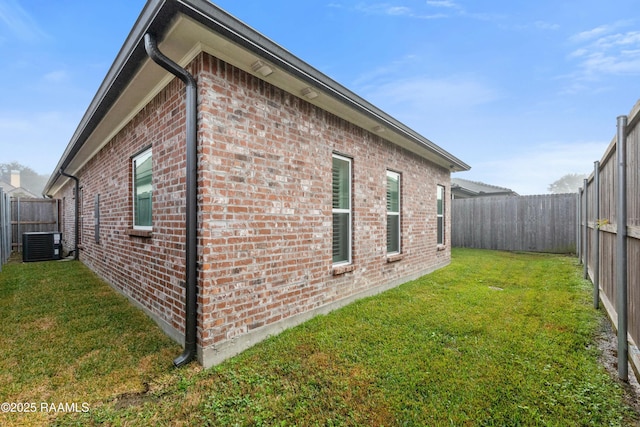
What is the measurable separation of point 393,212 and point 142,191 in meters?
4.48

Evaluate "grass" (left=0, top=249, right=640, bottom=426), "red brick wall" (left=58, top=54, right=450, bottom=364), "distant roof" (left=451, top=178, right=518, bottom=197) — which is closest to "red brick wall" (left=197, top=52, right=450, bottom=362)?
"red brick wall" (left=58, top=54, right=450, bottom=364)

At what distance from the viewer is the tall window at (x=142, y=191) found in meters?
4.02

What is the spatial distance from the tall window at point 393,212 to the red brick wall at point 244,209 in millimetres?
672

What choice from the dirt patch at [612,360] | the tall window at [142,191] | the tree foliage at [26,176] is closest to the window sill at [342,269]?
the tall window at [142,191]

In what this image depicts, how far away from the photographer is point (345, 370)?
8.36ft

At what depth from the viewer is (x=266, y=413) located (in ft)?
6.63

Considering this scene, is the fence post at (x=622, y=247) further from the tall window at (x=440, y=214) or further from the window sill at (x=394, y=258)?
the tall window at (x=440, y=214)

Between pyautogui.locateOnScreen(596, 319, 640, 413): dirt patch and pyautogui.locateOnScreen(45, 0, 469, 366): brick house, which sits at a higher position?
pyautogui.locateOnScreen(45, 0, 469, 366): brick house

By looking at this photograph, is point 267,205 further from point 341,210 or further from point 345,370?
point 345,370

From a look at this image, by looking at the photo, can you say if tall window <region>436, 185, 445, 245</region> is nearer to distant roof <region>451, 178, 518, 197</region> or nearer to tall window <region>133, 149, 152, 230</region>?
tall window <region>133, 149, 152, 230</region>

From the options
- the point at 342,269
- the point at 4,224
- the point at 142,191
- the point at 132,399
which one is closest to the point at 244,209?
the point at 132,399

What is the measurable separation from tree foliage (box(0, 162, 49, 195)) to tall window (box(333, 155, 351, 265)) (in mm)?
69842

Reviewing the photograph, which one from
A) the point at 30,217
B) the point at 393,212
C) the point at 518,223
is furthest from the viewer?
the point at 30,217

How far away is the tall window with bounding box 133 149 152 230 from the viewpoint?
4.02 metres
